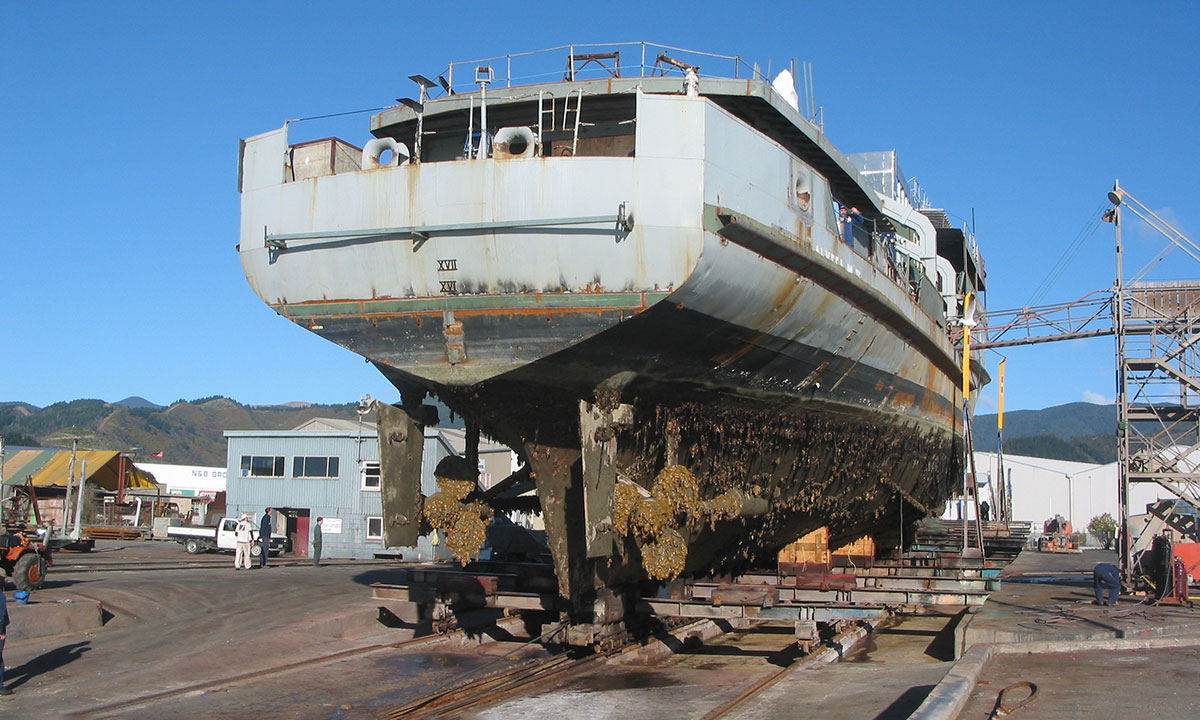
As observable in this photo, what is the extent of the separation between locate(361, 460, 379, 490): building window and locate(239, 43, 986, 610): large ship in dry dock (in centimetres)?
1545

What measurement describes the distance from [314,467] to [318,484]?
17.8 inches

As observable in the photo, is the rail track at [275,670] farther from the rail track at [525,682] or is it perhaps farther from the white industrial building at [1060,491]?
the white industrial building at [1060,491]

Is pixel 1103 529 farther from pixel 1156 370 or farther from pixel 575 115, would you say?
pixel 575 115

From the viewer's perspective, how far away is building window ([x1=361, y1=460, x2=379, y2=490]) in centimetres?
2418

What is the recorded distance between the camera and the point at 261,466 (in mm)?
25656

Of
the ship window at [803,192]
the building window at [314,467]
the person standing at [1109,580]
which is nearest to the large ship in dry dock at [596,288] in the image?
the ship window at [803,192]

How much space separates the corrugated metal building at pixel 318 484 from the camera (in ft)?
79.5

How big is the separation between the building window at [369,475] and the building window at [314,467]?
0.87 meters

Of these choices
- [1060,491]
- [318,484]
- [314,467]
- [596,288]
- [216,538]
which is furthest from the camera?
[1060,491]

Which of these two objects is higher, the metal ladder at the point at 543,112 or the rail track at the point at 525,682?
the metal ladder at the point at 543,112

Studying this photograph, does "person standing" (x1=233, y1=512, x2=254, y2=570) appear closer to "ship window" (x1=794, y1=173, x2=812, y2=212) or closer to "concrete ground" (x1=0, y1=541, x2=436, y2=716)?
"concrete ground" (x1=0, y1=541, x2=436, y2=716)

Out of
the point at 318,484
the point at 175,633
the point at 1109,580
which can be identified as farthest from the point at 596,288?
the point at 318,484

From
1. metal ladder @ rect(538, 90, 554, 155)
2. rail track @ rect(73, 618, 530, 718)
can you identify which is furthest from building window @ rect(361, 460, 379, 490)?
metal ladder @ rect(538, 90, 554, 155)

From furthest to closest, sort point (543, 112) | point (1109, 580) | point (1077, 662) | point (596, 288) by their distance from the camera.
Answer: point (1109, 580)
point (1077, 662)
point (543, 112)
point (596, 288)
